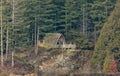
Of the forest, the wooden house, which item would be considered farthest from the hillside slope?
the wooden house

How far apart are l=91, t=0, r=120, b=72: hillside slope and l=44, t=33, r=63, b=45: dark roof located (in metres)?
7.10

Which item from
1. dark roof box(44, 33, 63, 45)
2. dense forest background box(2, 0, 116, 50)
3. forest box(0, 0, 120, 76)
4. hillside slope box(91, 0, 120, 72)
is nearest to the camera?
hillside slope box(91, 0, 120, 72)

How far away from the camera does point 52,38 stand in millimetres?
76688

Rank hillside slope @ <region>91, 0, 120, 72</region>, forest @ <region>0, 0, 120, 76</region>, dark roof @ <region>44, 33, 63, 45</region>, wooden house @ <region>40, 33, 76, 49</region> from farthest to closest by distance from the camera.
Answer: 1. dark roof @ <region>44, 33, 63, 45</region>
2. wooden house @ <region>40, 33, 76, 49</region>
3. forest @ <region>0, 0, 120, 76</region>
4. hillside slope @ <region>91, 0, 120, 72</region>

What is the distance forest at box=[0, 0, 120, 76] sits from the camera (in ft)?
232

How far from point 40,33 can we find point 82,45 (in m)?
5.85

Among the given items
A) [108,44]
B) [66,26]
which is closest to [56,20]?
[66,26]

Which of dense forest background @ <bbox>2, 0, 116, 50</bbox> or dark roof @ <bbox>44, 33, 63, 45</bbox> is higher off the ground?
dense forest background @ <bbox>2, 0, 116, 50</bbox>

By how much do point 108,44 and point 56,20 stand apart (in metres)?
11.1

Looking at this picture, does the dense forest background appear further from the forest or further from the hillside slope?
the hillside slope

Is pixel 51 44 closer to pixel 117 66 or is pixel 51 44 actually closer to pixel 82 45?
pixel 82 45

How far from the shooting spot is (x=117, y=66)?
69125 mm

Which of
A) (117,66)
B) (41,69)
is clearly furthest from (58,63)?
(117,66)

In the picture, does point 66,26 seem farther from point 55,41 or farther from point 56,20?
point 55,41
